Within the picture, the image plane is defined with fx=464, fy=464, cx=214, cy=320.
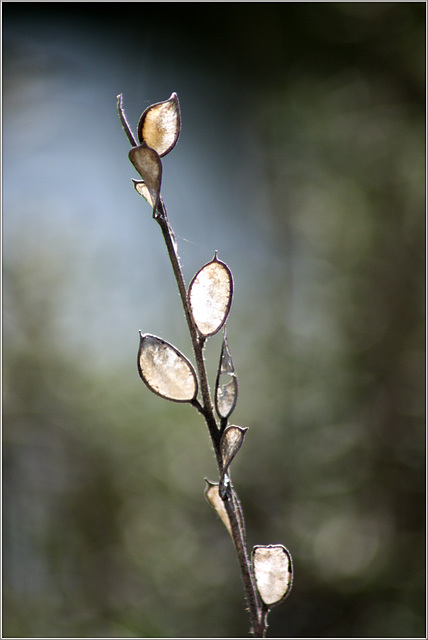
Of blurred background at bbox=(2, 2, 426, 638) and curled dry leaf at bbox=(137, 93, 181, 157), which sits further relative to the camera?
blurred background at bbox=(2, 2, 426, 638)

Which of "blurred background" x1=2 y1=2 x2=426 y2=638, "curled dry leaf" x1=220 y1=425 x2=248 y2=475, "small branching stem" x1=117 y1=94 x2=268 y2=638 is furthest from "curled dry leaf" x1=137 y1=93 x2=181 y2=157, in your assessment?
"blurred background" x1=2 y1=2 x2=426 y2=638

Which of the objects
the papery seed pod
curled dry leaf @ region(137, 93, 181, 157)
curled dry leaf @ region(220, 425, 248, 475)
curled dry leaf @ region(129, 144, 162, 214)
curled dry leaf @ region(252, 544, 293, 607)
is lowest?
curled dry leaf @ region(252, 544, 293, 607)

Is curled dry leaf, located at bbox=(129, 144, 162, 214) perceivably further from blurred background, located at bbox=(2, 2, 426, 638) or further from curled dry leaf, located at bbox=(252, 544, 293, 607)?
blurred background, located at bbox=(2, 2, 426, 638)

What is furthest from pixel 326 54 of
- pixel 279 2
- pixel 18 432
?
pixel 18 432

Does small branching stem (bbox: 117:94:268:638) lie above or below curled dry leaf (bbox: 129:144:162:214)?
below

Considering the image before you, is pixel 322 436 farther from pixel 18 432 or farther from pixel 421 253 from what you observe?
pixel 18 432

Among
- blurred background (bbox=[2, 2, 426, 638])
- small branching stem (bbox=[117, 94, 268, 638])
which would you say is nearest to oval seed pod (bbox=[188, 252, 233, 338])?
small branching stem (bbox=[117, 94, 268, 638])
